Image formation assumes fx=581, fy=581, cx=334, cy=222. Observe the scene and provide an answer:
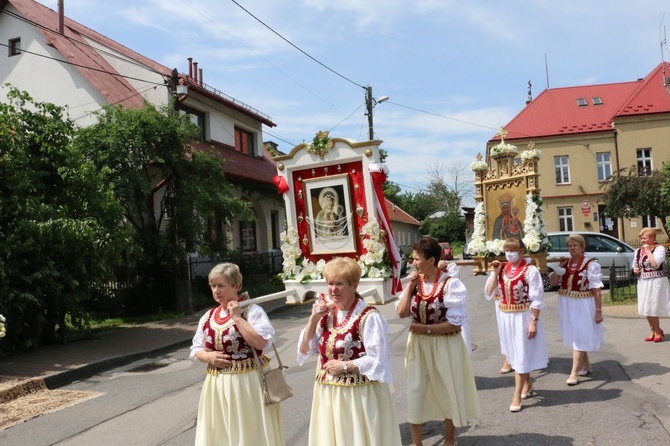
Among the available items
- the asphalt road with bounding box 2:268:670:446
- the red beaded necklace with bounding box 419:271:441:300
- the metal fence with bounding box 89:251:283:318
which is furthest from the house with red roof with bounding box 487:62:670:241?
the red beaded necklace with bounding box 419:271:441:300

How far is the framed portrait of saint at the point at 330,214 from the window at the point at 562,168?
3328 centimetres

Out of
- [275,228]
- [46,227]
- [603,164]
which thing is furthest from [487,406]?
[603,164]

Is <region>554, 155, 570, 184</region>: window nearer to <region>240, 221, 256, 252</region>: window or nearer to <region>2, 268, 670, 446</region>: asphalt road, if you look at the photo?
<region>240, 221, 256, 252</region>: window

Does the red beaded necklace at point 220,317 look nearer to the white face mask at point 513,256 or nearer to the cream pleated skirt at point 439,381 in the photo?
the cream pleated skirt at point 439,381

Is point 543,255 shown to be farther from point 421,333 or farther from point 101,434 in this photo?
point 101,434

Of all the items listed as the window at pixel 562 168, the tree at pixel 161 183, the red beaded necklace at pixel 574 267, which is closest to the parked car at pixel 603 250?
the tree at pixel 161 183

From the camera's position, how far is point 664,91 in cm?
3400

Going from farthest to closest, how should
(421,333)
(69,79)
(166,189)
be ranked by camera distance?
(69,79), (166,189), (421,333)

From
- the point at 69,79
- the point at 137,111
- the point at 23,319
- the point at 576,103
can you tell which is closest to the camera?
the point at 23,319

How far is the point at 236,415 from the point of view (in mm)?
4145

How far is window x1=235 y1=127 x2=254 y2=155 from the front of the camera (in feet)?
78.1

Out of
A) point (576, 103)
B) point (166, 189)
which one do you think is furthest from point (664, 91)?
point (166, 189)

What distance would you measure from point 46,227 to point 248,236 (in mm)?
14120

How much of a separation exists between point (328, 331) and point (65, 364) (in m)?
7.22
